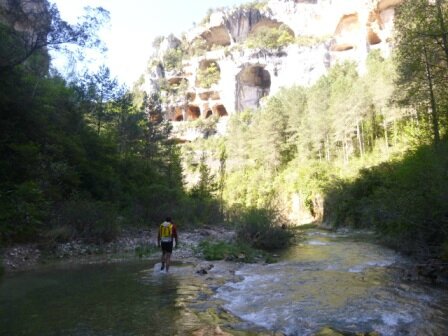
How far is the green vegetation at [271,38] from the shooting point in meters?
74.6

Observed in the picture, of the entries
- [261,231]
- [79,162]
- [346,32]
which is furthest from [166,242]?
[346,32]

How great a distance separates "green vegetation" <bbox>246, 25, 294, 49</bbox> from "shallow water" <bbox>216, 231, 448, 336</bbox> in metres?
67.6

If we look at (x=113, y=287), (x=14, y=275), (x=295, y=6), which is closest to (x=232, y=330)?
(x=113, y=287)

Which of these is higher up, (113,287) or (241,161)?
(241,161)

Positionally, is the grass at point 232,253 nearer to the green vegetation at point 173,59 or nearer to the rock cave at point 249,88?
the rock cave at point 249,88

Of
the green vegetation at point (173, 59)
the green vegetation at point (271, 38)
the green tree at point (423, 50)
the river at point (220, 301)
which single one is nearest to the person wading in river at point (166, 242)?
the river at point (220, 301)

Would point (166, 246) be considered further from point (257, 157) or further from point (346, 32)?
point (346, 32)

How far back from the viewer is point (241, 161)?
5919 cm

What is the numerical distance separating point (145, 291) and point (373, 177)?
25.5 m

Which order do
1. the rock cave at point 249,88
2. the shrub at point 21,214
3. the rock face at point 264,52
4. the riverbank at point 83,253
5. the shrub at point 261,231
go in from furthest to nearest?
the rock cave at point 249,88
the rock face at point 264,52
the shrub at point 261,231
the shrub at point 21,214
the riverbank at point 83,253

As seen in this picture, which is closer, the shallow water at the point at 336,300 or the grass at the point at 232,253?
the shallow water at the point at 336,300

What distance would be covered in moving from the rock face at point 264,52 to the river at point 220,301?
54467mm

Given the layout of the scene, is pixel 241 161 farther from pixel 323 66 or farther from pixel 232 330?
pixel 232 330

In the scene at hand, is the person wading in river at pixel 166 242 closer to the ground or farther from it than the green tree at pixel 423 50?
closer to the ground
